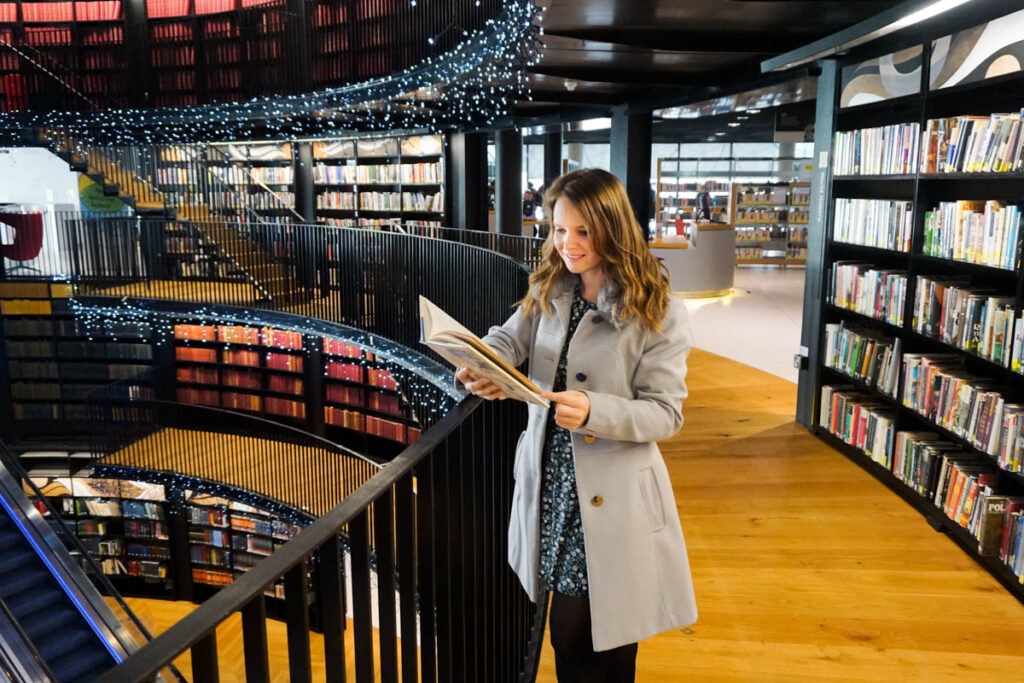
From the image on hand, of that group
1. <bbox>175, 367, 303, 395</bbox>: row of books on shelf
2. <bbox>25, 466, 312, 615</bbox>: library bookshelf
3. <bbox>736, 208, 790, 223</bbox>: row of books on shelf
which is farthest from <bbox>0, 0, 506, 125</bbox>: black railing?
<bbox>736, 208, 790, 223</bbox>: row of books on shelf

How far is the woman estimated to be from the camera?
1669 mm

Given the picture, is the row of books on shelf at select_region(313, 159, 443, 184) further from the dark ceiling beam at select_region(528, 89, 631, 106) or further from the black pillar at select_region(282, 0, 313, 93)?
the dark ceiling beam at select_region(528, 89, 631, 106)

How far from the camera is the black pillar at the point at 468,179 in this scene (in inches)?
466

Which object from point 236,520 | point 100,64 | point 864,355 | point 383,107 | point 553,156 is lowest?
point 236,520

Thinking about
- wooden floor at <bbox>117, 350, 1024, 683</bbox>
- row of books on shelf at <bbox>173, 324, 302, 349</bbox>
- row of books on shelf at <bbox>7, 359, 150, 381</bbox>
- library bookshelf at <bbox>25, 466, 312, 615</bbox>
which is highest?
wooden floor at <bbox>117, 350, 1024, 683</bbox>

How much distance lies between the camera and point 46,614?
6.84 metres

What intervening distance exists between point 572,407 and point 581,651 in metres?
0.68

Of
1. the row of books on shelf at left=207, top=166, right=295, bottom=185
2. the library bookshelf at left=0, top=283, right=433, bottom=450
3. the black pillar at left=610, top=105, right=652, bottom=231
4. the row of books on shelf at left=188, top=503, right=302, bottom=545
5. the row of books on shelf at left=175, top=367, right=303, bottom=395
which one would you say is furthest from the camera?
the row of books on shelf at left=207, top=166, right=295, bottom=185

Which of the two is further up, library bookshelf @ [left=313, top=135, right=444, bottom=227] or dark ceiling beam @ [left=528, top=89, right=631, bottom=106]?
dark ceiling beam @ [left=528, top=89, right=631, bottom=106]

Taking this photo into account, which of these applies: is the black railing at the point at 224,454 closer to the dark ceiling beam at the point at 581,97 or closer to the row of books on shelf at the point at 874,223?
the dark ceiling beam at the point at 581,97

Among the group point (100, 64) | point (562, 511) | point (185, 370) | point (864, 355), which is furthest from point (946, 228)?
point (100, 64)

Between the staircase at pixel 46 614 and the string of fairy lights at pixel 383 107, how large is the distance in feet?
18.4

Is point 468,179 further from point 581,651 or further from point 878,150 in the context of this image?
point 581,651

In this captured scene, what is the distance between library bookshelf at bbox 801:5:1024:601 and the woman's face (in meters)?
2.44
